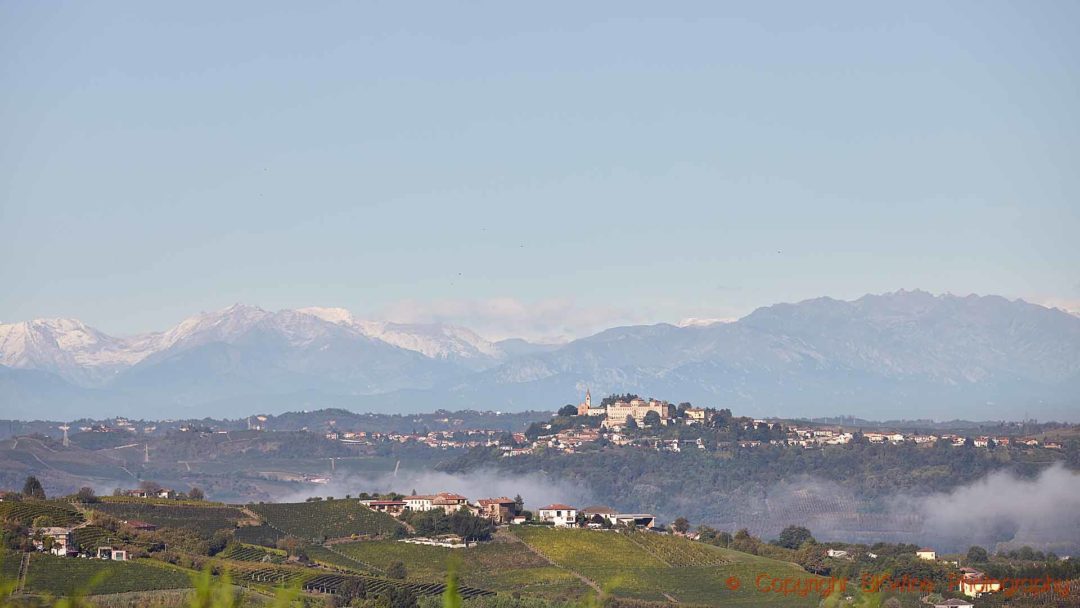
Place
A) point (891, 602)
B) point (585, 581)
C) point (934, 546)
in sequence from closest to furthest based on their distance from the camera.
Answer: point (891, 602) < point (585, 581) < point (934, 546)

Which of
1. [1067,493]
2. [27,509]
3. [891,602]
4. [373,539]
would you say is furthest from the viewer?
[1067,493]

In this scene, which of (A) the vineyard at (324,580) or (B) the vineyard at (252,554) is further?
(B) the vineyard at (252,554)

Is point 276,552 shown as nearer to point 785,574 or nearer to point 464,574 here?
point 464,574

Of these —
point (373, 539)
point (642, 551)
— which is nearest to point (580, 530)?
point (642, 551)

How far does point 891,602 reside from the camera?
69.2 metres

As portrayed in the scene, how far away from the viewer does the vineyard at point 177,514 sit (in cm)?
8619

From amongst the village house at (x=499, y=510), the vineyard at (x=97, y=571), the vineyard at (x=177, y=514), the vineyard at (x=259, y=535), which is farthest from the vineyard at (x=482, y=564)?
the vineyard at (x=97, y=571)

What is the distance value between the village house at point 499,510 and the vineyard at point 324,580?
93.3 feet

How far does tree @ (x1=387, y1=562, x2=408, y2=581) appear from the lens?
77.0 metres

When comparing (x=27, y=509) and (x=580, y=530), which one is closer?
(x=27, y=509)

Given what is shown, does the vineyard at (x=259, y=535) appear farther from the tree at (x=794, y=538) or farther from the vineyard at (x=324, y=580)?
the tree at (x=794, y=538)

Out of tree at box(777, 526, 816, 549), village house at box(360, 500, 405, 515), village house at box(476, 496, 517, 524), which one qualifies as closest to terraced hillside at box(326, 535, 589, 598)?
village house at box(476, 496, 517, 524)

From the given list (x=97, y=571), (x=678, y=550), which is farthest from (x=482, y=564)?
(x=97, y=571)

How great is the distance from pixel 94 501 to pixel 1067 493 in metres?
129
